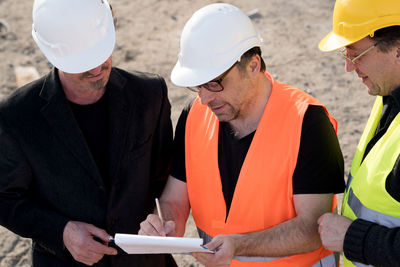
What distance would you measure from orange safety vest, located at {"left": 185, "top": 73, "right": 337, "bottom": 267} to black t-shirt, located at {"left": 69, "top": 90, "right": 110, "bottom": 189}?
0.51m

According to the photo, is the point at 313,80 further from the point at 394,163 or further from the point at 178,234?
the point at 394,163

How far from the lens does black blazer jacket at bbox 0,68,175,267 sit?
10.6 ft

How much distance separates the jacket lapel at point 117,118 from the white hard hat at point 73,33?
0.79 feet

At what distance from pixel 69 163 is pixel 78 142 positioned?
142mm

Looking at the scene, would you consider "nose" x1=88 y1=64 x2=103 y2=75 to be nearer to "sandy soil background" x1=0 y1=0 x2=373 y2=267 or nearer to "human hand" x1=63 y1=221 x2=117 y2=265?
"human hand" x1=63 y1=221 x2=117 y2=265

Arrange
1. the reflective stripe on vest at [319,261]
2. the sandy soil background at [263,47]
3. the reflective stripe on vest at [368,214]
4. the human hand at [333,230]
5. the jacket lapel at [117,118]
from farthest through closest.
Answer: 1. the sandy soil background at [263,47]
2. the jacket lapel at [117,118]
3. the reflective stripe on vest at [319,261]
4. the human hand at [333,230]
5. the reflective stripe on vest at [368,214]

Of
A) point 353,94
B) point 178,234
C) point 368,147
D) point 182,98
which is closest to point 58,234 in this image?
point 178,234

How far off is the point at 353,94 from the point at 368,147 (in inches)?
169

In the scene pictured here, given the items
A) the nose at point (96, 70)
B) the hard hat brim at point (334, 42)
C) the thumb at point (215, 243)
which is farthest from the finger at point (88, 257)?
the hard hat brim at point (334, 42)

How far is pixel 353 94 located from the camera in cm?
709

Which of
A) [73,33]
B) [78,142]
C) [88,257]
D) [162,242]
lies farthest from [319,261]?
[73,33]

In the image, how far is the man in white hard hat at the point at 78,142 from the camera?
125 inches

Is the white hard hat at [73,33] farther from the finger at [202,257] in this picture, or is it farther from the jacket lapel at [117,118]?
the finger at [202,257]

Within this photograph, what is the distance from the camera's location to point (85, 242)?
10.6 ft
